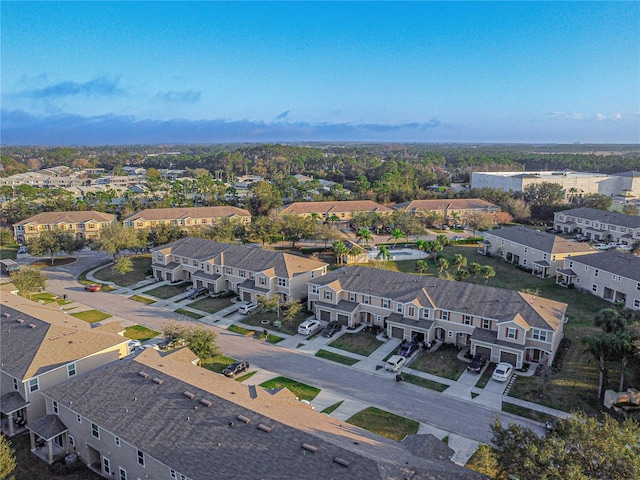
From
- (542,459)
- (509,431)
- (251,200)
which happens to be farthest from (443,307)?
(251,200)

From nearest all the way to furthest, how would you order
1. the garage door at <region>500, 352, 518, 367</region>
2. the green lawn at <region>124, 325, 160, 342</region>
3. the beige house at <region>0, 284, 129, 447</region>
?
the beige house at <region>0, 284, 129, 447</region>
the garage door at <region>500, 352, 518, 367</region>
the green lawn at <region>124, 325, 160, 342</region>

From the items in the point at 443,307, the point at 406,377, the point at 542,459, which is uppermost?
the point at 542,459

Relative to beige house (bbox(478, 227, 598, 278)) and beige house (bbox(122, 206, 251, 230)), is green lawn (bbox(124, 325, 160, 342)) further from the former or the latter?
beige house (bbox(478, 227, 598, 278))

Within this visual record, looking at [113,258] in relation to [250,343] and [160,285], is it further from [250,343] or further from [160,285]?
[250,343]

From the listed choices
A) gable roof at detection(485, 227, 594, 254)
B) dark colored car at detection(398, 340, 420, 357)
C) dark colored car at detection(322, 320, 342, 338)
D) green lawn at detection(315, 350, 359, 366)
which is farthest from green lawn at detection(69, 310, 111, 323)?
gable roof at detection(485, 227, 594, 254)

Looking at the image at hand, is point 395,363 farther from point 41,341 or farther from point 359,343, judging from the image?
point 41,341

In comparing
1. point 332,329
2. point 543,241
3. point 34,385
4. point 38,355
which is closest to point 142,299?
point 38,355
